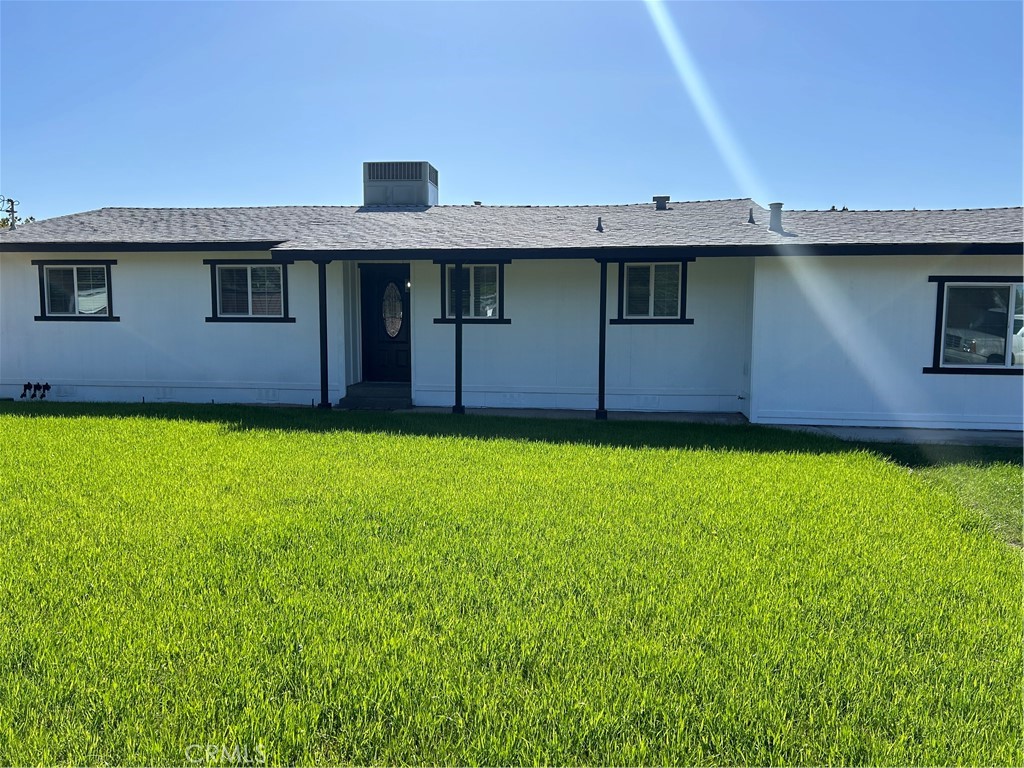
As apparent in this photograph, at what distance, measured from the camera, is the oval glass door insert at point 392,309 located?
539 inches

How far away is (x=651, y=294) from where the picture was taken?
486 inches

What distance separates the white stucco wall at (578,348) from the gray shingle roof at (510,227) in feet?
2.55

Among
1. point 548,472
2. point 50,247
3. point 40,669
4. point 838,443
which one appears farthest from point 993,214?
point 50,247

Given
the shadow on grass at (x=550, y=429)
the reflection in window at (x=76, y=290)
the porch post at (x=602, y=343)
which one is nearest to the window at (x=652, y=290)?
the porch post at (x=602, y=343)

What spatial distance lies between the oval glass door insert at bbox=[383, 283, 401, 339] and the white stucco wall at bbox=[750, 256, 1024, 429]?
629 cm

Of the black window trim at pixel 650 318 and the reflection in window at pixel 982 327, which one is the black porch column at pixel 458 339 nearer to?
the black window trim at pixel 650 318

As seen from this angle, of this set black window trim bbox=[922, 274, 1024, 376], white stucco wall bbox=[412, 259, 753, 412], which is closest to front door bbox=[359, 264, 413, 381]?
white stucco wall bbox=[412, 259, 753, 412]

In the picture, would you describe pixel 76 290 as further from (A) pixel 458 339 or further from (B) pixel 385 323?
Answer: (A) pixel 458 339

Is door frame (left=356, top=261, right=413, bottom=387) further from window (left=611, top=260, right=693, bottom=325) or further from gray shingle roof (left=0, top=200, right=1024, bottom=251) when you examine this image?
window (left=611, top=260, right=693, bottom=325)

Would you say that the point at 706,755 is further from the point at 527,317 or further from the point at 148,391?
the point at 148,391

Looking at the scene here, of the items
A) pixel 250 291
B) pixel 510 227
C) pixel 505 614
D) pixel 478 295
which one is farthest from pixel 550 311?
pixel 505 614

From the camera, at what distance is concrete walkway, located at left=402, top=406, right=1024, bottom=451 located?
10.2 m

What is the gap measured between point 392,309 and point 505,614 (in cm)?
1017

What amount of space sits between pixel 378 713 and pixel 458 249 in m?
8.74
